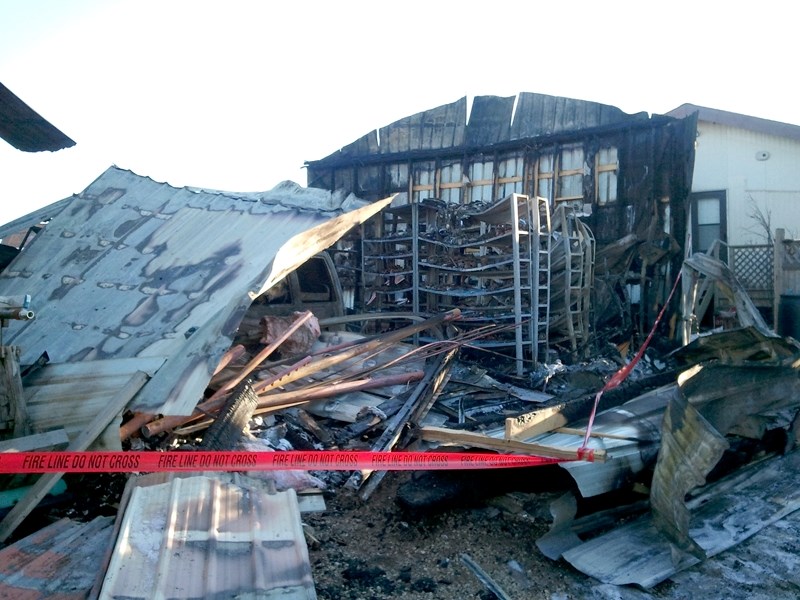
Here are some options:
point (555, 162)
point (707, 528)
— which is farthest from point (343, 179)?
point (707, 528)

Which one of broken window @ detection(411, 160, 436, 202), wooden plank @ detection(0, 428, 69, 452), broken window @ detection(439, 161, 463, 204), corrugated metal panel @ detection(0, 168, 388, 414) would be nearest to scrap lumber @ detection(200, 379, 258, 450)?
corrugated metal panel @ detection(0, 168, 388, 414)

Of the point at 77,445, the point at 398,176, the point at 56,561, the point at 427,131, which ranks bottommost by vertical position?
the point at 56,561

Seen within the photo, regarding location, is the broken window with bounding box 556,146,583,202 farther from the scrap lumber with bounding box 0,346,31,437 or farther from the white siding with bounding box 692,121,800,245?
the scrap lumber with bounding box 0,346,31,437

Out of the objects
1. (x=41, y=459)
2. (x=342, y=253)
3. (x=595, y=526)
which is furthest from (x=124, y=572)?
(x=342, y=253)

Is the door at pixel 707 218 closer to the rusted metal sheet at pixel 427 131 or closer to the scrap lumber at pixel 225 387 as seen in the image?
the rusted metal sheet at pixel 427 131

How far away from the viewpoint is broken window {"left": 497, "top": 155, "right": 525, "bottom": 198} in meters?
13.5

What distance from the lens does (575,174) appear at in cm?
1298

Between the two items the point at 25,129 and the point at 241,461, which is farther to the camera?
the point at 25,129

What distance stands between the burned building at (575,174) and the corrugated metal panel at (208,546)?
6.45 meters

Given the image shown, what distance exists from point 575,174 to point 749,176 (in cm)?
559

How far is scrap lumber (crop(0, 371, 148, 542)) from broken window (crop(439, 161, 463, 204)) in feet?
34.3

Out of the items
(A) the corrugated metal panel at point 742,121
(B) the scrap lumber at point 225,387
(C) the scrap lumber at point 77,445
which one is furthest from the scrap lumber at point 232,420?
(A) the corrugated metal panel at point 742,121

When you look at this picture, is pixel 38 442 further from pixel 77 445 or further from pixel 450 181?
pixel 450 181

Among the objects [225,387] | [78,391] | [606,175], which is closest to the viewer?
[78,391]
